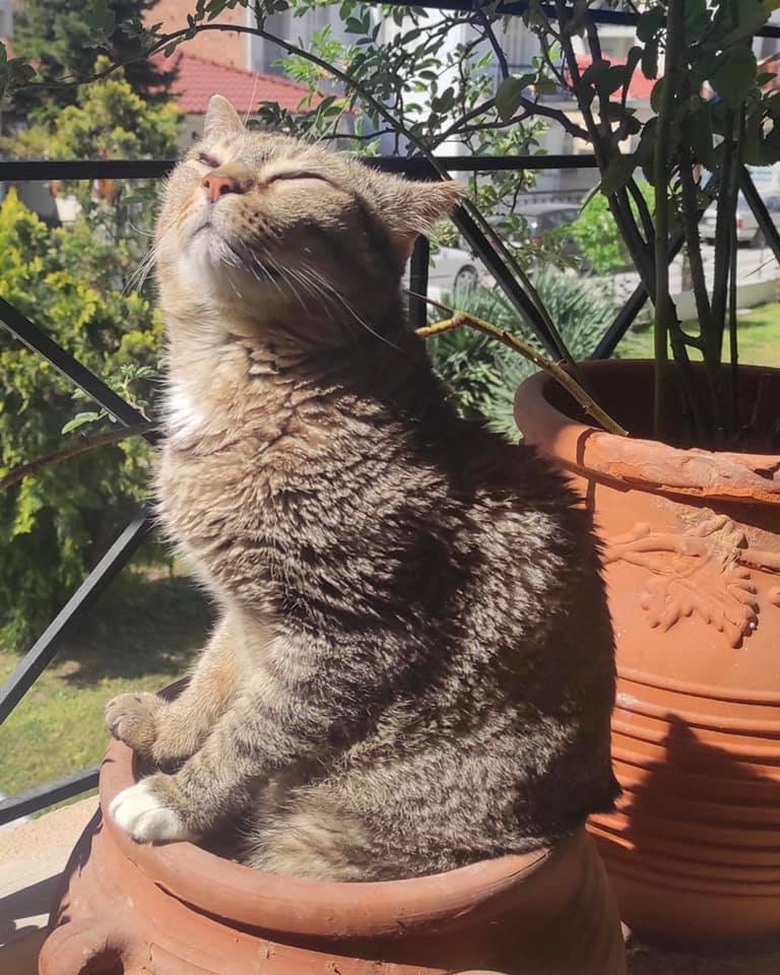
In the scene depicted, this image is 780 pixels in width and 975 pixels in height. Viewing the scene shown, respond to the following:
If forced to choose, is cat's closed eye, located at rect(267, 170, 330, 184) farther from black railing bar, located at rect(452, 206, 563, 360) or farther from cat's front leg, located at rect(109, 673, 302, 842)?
cat's front leg, located at rect(109, 673, 302, 842)

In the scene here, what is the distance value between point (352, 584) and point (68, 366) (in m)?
0.67

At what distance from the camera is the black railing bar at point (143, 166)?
1.21 metres

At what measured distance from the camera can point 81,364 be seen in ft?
4.81

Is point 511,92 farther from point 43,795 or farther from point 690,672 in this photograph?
point 43,795

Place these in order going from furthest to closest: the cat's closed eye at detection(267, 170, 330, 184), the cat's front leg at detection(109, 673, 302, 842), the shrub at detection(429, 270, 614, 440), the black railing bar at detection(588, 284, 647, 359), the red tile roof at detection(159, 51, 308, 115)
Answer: the red tile roof at detection(159, 51, 308, 115) < the shrub at detection(429, 270, 614, 440) < the black railing bar at detection(588, 284, 647, 359) < the cat's closed eye at detection(267, 170, 330, 184) < the cat's front leg at detection(109, 673, 302, 842)

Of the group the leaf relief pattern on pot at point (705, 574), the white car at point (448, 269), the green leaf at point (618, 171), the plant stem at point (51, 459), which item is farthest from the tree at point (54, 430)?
the white car at point (448, 269)

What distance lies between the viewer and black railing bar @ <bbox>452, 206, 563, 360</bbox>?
5.46 ft

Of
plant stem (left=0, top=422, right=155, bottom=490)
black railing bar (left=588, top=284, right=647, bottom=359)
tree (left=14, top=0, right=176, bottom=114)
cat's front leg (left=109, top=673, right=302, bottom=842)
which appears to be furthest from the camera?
tree (left=14, top=0, right=176, bottom=114)

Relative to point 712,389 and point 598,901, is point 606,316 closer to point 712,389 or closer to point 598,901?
point 712,389

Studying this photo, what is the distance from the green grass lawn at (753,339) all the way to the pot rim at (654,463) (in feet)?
12.6

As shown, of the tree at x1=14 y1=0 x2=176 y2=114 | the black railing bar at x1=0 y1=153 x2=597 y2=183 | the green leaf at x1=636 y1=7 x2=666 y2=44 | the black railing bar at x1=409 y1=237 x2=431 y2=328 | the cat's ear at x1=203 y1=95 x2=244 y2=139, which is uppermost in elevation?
the tree at x1=14 y1=0 x2=176 y2=114

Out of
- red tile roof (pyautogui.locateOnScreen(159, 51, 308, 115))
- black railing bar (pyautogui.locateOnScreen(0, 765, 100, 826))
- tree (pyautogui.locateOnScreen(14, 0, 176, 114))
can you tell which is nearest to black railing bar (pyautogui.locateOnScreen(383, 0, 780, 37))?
black railing bar (pyautogui.locateOnScreen(0, 765, 100, 826))

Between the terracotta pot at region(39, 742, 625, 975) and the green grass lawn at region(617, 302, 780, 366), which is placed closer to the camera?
the terracotta pot at region(39, 742, 625, 975)

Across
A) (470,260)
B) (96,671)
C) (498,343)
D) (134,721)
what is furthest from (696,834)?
(470,260)
